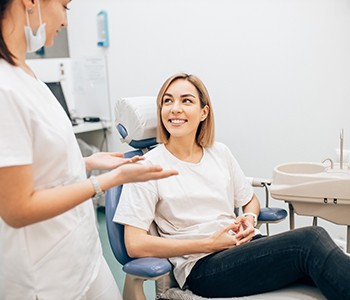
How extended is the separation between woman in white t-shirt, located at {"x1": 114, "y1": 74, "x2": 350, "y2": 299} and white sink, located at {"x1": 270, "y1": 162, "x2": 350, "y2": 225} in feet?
0.55

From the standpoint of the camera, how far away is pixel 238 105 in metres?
2.56

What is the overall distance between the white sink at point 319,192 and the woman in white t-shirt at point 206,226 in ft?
0.55

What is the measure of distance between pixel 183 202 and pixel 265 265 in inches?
15.0

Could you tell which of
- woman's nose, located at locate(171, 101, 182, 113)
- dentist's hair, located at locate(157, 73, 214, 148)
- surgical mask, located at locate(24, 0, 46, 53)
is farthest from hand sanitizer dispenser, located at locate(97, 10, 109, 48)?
surgical mask, located at locate(24, 0, 46, 53)

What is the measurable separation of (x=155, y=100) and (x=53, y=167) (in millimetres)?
947

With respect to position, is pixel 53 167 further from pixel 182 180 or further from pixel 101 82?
pixel 101 82

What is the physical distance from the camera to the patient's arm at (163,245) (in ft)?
4.86

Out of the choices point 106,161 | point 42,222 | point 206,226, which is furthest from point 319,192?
point 42,222

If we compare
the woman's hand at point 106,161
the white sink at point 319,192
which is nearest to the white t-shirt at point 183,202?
the white sink at point 319,192

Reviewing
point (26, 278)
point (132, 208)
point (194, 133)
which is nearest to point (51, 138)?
point (26, 278)

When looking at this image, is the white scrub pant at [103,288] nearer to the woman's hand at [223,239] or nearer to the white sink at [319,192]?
the woman's hand at [223,239]

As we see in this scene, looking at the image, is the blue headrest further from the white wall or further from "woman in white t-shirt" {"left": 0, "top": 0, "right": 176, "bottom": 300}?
the white wall

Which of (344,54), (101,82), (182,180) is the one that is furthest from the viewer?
(101,82)

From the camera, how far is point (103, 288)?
1203 mm
